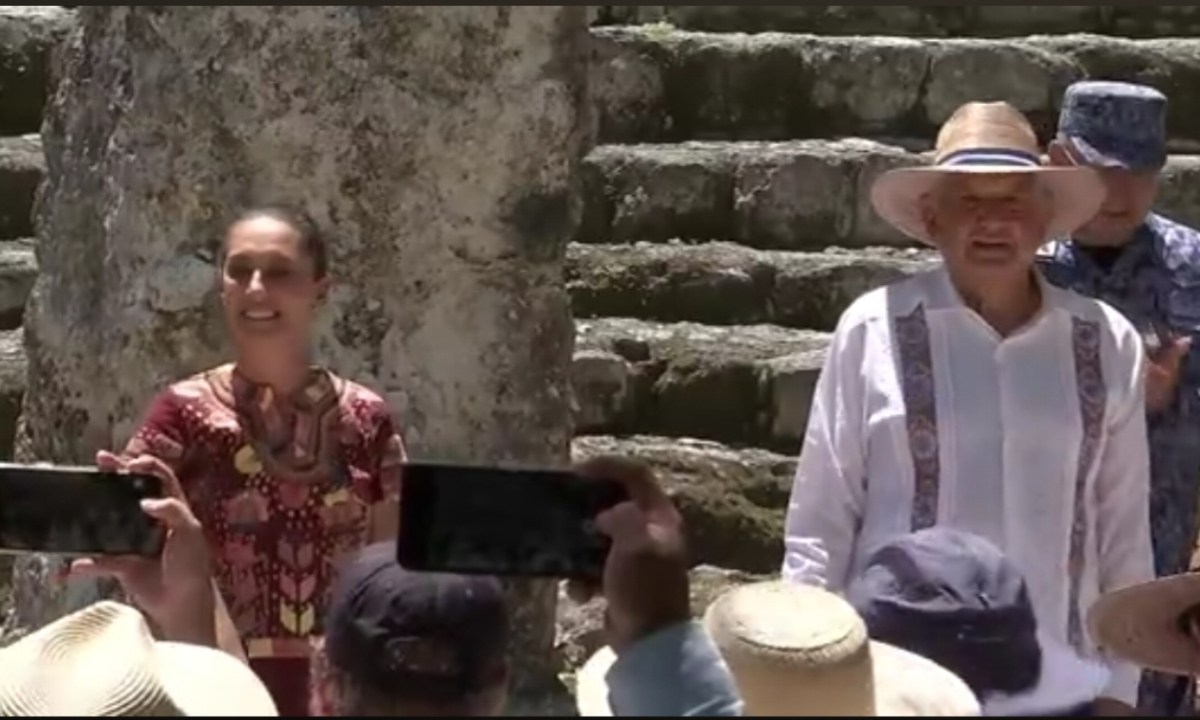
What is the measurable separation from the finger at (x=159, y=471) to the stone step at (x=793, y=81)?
133 inches

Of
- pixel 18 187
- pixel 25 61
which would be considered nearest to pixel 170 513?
pixel 18 187

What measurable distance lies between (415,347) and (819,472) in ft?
2.98

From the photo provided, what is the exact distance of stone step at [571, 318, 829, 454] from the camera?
17.7 ft

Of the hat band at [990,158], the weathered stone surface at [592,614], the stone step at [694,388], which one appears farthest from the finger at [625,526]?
the stone step at [694,388]

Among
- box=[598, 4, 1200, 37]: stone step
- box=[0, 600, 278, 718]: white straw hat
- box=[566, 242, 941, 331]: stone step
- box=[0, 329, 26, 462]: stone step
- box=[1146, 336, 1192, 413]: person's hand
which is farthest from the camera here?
box=[598, 4, 1200, 37]: stone step

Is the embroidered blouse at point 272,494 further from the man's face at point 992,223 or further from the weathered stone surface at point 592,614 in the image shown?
the weathered stone surface at point 592,614

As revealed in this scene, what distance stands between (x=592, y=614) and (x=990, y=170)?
156cm

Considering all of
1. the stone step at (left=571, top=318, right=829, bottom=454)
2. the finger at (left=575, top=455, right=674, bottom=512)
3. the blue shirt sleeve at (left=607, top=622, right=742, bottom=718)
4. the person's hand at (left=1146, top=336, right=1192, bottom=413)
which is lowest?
the stone step at (left=571, top=318, right=829, bottom=454)

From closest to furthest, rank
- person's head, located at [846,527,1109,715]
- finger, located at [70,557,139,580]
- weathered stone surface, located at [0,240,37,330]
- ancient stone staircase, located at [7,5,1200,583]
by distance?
person's head, located at [846,527,1109,715]
finger, located at [70,557,139,580]
ancient stone staircase, located at [7,5,1200,583]
weathered stone surface, located at [0,240,37,330]

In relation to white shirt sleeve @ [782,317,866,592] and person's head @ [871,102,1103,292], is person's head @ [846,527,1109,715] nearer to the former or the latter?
white shirt sleeve @ [782,317,866,592]

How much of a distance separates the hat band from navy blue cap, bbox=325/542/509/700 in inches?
53.0

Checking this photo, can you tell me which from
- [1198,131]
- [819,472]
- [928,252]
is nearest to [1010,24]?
[1198,131]

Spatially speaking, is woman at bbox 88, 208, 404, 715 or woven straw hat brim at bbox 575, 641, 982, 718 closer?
woven straw hat brim at bbox 575, 641, 982, 718

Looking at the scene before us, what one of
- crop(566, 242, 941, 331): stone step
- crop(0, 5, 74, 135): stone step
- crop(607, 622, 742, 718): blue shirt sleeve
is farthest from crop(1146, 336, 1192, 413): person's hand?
crop(0, 5, 74, 135): stone step
